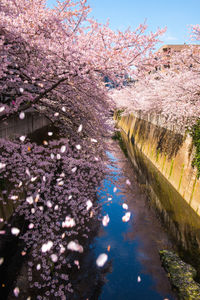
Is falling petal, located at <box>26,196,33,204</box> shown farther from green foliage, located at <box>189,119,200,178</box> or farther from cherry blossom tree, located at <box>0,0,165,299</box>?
green foliage, located at <box>189,119,200,178</box>

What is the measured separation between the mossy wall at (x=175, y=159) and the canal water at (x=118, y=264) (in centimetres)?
247

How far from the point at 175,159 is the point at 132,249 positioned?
27.7ft

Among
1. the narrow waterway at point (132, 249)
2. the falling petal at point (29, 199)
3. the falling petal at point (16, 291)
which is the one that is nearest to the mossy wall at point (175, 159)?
the narrow waterway at point (132, 249)

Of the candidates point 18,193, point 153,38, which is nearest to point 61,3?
point 153,38

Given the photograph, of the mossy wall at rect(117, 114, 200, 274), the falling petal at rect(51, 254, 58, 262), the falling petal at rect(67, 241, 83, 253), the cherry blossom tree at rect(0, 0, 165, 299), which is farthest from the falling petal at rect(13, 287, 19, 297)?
the mossy wall at rect(117, 114, 200, 274)

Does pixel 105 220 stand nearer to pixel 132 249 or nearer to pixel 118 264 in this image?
pixel 132 249

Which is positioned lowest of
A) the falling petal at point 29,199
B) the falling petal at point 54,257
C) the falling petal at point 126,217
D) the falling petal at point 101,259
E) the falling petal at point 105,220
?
the falling petal at point 126,217

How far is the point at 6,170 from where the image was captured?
9188 mm

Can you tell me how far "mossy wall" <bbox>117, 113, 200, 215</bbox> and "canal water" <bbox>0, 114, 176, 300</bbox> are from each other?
247cm

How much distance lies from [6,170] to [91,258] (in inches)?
172

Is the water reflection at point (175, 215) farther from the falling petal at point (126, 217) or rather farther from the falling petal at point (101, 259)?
the falling petal at point (101, 259)

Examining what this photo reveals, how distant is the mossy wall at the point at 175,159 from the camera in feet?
42.1

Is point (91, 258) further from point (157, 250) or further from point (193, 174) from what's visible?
point (193, 174)

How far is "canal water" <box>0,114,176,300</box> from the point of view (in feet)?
23.5
